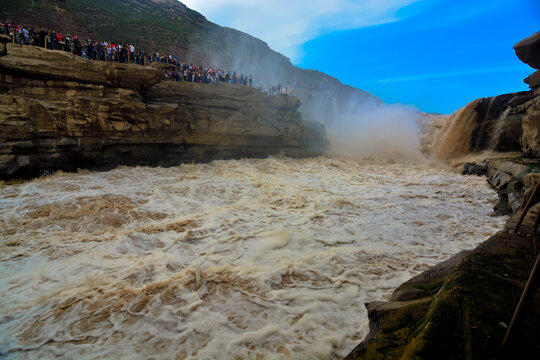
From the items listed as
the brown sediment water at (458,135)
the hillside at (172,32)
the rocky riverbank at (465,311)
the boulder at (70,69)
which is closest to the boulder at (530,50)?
the brown sediment water at (458,135)

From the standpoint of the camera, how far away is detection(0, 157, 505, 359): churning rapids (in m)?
2.67

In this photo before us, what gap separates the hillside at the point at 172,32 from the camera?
2491cm

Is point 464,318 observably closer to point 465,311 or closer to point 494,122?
point 465,311

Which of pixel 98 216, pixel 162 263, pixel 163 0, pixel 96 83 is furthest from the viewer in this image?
pixel 163 0

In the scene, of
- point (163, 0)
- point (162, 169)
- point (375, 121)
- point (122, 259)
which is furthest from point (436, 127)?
point (163, 0)

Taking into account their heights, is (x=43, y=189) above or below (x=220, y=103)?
below

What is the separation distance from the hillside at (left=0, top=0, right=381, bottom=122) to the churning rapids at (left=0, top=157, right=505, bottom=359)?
24.7 metres

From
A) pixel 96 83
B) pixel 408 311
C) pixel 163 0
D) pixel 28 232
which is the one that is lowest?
pixel 28 232

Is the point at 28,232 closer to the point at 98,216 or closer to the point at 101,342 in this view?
the point at 98,216

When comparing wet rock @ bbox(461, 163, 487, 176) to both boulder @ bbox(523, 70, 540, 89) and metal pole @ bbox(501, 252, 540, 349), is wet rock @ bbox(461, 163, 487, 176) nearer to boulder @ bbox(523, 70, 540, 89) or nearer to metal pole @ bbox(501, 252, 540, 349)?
boulder @ bbox(523, 70, 540, 89)

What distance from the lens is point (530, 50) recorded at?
9.92 metres

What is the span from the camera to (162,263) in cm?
416

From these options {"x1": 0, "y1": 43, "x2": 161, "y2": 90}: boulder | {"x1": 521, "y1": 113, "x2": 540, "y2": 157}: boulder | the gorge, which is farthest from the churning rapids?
{"x1": 0, "y1": 43, "x2": 161, "y2": 90}: boulder

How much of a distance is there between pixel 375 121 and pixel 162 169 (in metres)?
20.0
